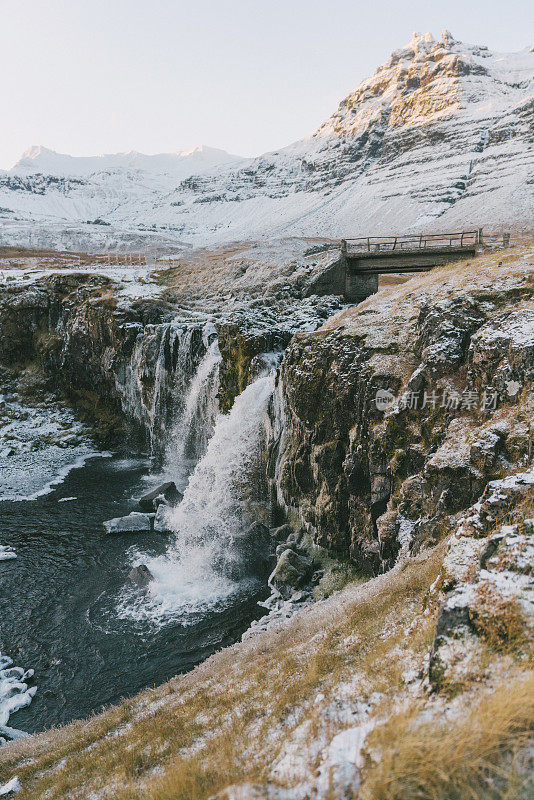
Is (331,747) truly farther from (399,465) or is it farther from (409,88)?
(409,88)

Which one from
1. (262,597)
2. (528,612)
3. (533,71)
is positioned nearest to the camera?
(528,612)

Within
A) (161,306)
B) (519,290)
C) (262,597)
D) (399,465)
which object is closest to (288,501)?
(262,597)

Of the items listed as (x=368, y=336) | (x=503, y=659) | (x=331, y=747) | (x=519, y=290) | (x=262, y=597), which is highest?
(x=519, y=290)

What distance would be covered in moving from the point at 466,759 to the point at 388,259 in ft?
105

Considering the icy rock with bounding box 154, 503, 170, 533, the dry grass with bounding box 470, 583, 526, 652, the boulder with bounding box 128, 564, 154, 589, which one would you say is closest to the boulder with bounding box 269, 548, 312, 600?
the boulder with bounding box 128, 564, 154, 589

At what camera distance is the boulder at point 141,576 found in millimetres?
18205

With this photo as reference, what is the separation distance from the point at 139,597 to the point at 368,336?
14.0 metres

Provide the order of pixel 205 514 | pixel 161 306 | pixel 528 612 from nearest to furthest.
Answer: pixel 528 612 → pixel 205 514 → pixel 161 306

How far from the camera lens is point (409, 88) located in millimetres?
185750

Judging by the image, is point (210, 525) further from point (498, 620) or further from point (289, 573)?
point (498, 620)

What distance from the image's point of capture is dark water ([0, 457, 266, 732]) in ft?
44.7

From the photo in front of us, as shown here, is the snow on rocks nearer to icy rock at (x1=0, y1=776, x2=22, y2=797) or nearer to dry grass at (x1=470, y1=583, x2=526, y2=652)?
icy rock at (x1=0, y1=776, x2=22, y2=797)

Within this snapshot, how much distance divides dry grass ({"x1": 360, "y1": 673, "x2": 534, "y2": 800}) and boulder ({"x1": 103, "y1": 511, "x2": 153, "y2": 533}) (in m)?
20.7

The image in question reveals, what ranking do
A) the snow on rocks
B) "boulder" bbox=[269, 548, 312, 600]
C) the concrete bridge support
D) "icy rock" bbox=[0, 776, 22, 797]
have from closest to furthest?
1. "icy rock" bbox=[0, 776, 22, 797]
2. "boulder" bbox=[269, 548, 312, 600]
3. the snow on rocks
4. the concrete bridge support
